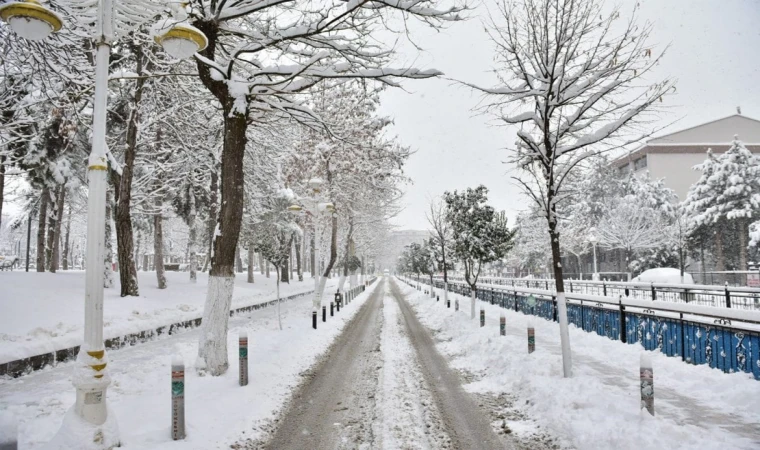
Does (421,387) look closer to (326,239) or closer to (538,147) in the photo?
(538,147)

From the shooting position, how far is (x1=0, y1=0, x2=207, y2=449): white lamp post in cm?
435

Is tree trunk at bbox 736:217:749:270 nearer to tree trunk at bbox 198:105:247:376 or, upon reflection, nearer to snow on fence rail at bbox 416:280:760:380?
snow on fence rail at bbox 416:280:760:380

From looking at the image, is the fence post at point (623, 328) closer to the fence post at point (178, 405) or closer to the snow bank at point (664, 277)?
the fence post at point (178, 405)

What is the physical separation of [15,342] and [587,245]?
176 ft

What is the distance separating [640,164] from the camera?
62.0 m

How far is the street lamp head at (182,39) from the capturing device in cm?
523

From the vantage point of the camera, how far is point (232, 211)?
28.2ft

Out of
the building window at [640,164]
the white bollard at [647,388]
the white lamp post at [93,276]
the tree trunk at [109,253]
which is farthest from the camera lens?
the building window at [640,164]

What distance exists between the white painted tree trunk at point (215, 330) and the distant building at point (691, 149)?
208 ft

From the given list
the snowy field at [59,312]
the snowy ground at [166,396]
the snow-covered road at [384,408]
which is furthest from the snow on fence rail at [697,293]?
the snowy field at [59,312]

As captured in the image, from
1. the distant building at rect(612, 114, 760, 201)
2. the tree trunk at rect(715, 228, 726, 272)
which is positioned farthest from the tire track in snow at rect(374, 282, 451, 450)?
the distant building at rect(612, 114, 760, 201)

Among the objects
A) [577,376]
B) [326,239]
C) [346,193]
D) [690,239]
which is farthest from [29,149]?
[690,239]

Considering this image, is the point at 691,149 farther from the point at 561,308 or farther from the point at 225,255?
the point at 225,255

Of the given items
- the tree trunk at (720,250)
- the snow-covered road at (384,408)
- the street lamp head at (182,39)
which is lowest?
the snow-covered road at (384,408)
